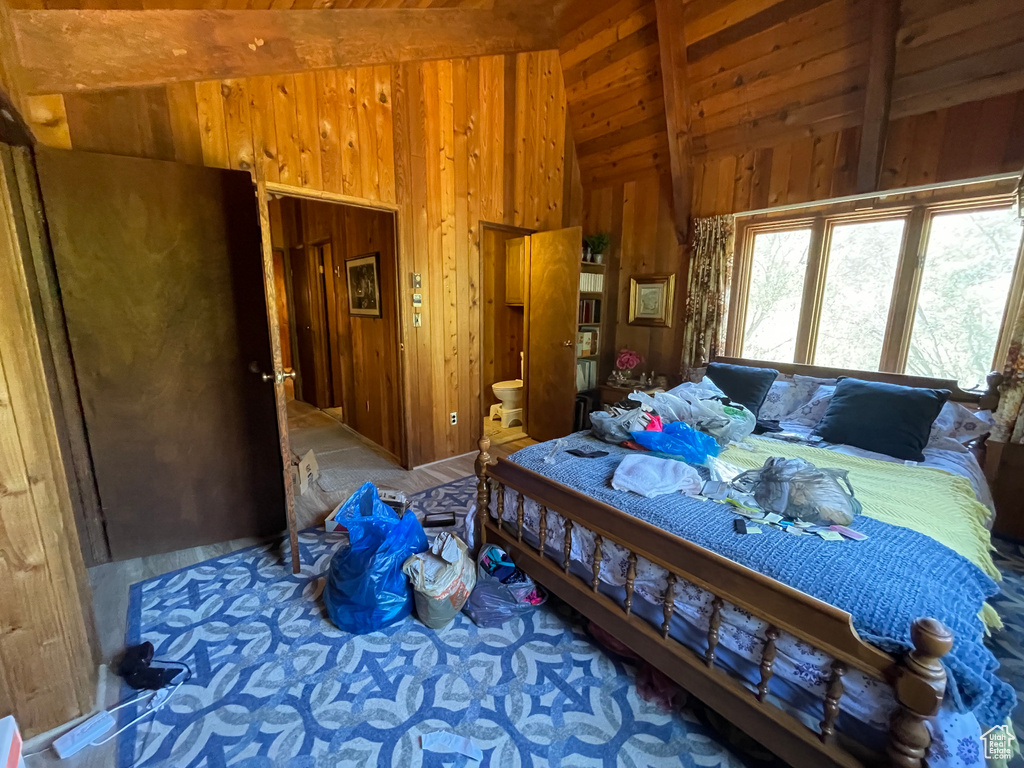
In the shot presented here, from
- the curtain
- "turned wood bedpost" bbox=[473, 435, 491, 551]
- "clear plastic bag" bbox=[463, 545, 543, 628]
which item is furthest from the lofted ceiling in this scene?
"clear plastic bag" bbox=[463, 545, 543, 628]

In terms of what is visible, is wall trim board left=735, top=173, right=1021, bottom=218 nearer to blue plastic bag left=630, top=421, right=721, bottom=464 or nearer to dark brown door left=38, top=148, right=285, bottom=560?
blue plastic bag left=630, top=421, right=721, bottom=464

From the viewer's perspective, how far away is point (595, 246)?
4.07 meters

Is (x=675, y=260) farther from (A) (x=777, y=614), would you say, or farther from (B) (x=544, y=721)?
(B) (x=544, y=721)

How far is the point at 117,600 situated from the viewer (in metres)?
1.99

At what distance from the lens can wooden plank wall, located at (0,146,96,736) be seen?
1250mm

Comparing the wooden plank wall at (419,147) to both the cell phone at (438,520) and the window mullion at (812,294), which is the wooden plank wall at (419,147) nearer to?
the cell phone at (438,520)

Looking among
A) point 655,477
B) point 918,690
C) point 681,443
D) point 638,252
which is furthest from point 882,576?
point 638,252

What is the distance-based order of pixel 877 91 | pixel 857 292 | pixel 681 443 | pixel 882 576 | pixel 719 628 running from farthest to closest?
pixel 857 292 < pixel 877 91 < pixel 681 443 < pixel 719 628 < pixel 882 576

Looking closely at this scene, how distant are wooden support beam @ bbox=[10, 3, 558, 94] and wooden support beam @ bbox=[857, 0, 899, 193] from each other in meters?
2.38

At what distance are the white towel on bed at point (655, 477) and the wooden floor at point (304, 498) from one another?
182cm

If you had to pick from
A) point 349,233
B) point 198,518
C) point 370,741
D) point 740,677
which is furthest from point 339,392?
point 740,677

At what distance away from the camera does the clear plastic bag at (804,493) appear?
4.76ft

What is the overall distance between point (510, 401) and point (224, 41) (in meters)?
3.50

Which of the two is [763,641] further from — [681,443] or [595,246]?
[595,246]
